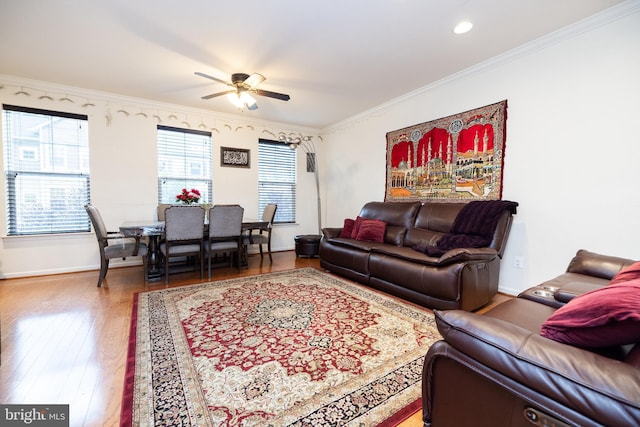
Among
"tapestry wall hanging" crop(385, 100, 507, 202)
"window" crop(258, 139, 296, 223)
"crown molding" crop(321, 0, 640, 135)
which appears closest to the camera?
"crown molding" crop(321, 0, 640, 135)

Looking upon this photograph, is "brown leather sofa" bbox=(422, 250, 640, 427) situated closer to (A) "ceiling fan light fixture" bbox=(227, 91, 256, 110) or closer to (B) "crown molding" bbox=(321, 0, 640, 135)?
(B) "crown molding" bbox=(321, 0, 640, 135)

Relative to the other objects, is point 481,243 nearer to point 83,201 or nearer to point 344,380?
point 344,380

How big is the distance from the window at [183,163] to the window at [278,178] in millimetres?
973

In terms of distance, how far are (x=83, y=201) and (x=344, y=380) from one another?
14.7 ft

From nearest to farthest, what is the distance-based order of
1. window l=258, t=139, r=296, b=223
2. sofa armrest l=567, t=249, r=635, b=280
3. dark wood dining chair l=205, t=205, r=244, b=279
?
1. sofa armrest l=567, t=249, r=635, b=280
2. dark wood dining chair l=205, t=205, r=244, b=279
3. window l=258, t=139, r=296, b=223

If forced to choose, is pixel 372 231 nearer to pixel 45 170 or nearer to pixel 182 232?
pixel 182 232

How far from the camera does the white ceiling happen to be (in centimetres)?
216

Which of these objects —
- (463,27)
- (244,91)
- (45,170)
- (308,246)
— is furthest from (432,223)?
(45,170)

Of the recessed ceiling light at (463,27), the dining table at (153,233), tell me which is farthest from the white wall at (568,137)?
the dining table at (153,233)

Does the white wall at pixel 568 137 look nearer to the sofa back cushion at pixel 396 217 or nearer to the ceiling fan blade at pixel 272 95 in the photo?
the sofa back cushion at pixel 396 217

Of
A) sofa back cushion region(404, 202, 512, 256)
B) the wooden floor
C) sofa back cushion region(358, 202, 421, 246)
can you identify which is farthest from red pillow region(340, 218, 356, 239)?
the wooden floor

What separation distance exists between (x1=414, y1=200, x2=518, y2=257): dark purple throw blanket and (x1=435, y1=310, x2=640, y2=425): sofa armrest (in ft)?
6.25

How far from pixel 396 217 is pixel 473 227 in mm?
1093

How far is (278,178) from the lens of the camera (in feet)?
18.2
